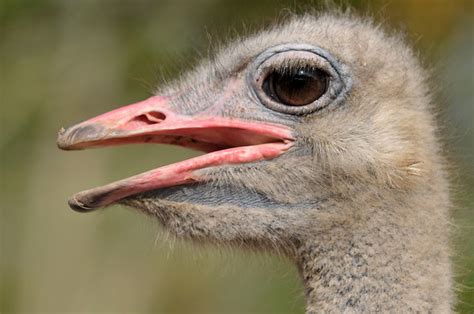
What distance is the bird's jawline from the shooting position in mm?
3076

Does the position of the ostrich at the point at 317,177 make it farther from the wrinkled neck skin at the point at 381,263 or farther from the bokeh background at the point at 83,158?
the bokeh background at the point at 83,158

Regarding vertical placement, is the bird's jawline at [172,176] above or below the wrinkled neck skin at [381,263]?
above

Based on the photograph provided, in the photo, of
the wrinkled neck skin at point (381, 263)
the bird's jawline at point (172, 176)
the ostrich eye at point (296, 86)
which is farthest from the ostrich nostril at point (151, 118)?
the wrinkled neck skin at point (381, 263)

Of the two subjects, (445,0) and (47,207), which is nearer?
(445,0)

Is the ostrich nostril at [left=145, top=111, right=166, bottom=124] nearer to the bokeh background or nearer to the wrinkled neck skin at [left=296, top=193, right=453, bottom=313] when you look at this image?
the wrinkled neck skin at [left=296, top=193, right=453, bottom=313]

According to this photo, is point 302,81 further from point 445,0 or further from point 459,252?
point 445,0

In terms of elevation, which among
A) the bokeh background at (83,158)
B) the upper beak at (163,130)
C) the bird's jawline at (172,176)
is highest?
the bokeh background at (83,158)

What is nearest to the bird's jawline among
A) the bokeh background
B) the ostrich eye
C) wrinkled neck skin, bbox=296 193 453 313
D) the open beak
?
the open beak

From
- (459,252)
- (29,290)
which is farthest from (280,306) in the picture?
(459,252)

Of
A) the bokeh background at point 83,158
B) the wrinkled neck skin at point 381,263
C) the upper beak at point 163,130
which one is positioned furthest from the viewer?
the bokeh background at point 83,158

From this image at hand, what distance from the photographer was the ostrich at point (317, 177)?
3.06m

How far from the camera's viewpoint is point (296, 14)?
3.71 meters

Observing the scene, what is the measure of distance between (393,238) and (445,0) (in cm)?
727

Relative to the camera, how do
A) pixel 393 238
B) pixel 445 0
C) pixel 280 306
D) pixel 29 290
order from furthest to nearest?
pixel 29 290 → pixel 445 0 → pixel 280 306 → pixel 393 238
